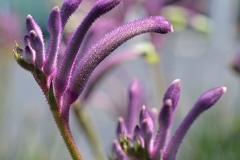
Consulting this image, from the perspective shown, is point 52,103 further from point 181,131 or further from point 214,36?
point 214,36

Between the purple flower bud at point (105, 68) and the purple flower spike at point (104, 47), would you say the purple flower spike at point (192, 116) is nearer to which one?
the purple flower spike at point (104, 47)

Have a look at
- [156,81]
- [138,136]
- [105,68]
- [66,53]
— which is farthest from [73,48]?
[156,81]

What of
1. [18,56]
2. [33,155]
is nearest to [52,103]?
[18,56]

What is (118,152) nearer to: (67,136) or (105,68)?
(67,136)

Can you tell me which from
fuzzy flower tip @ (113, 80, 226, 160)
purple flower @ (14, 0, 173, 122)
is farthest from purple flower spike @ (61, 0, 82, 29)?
fuzzy flower tip @ (113, 80, 226, 160)

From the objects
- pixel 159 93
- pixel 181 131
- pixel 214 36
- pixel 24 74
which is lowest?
pixel 181 131
